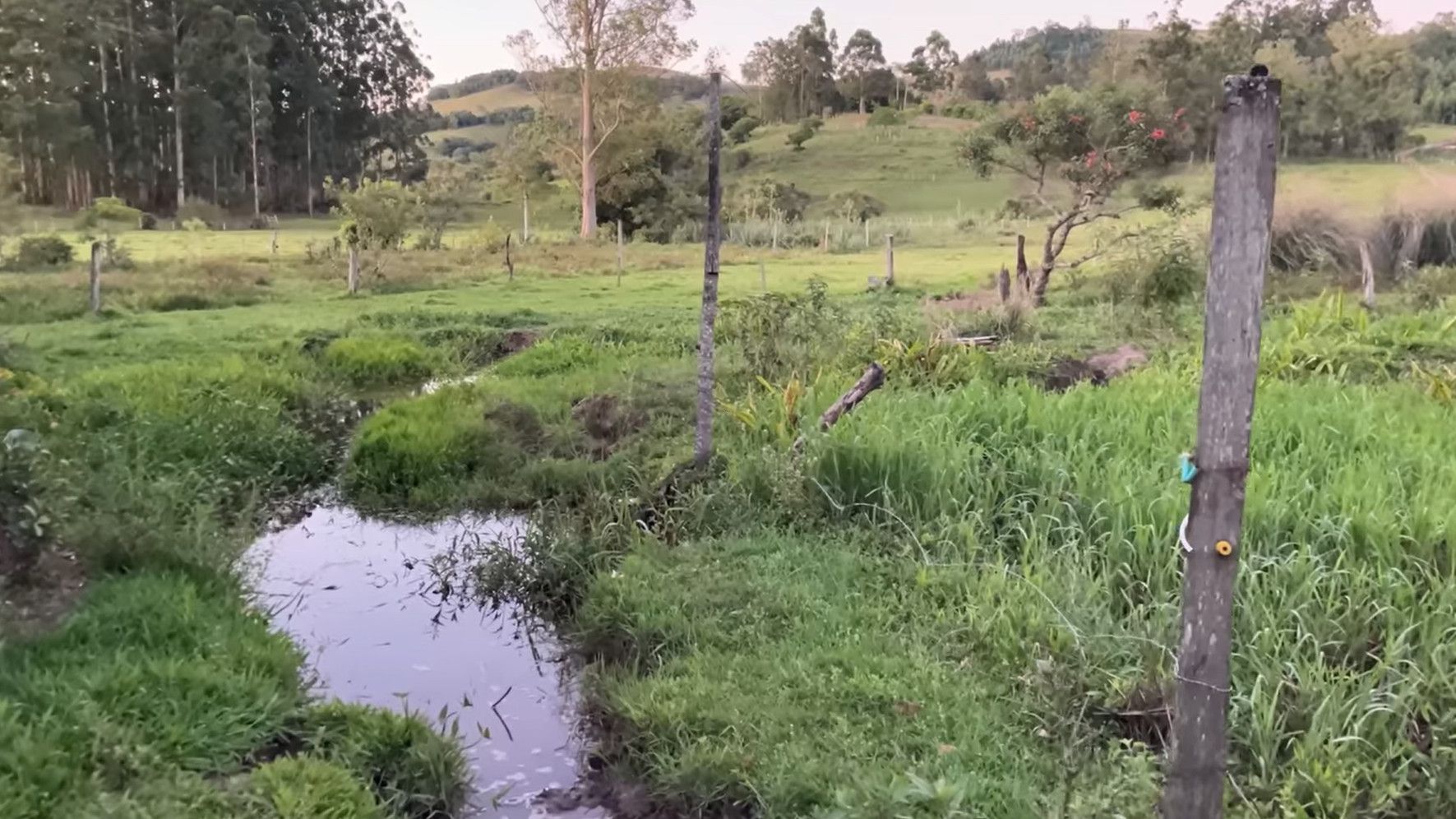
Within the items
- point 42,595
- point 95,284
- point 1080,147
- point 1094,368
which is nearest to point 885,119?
point 1080,147

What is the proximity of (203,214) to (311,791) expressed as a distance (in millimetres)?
43196

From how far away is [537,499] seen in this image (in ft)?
26.1

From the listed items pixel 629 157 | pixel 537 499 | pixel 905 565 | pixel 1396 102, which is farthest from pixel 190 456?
pixel 1396 102

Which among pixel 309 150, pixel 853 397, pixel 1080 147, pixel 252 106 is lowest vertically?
pixel 853 397

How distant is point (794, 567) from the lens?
582 cm

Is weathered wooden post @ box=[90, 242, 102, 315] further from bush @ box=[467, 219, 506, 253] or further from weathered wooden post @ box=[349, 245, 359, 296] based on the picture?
bush @ box=[467, 219, 506, 253]

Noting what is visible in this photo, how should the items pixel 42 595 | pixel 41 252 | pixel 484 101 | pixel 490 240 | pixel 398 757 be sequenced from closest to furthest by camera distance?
1. pixel 398 757
2. pixel 42 595
3. pixel 41 252
4. pixel 490 240
5. pixel 484 101

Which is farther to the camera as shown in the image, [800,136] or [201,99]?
[800,136]

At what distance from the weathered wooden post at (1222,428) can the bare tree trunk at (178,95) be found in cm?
4670

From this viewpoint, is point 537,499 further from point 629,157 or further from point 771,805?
point 629,157

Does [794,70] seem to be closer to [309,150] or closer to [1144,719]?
[309,150]

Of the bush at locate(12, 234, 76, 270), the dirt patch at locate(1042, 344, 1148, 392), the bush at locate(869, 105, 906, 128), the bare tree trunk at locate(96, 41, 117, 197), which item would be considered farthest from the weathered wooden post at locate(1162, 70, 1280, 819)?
the bush at locate(869, 105, 906, 128)

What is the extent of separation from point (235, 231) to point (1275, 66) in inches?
1319

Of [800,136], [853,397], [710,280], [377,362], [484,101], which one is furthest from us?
[484,101]
